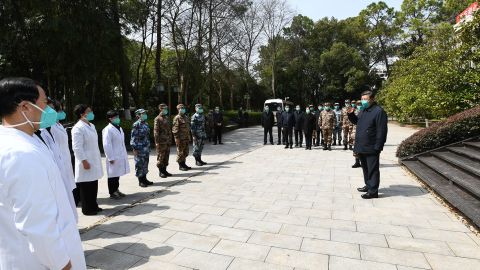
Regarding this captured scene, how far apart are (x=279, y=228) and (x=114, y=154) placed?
3.54m

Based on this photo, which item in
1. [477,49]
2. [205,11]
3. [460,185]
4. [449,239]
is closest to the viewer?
[449,239]

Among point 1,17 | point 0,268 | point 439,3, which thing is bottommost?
point 0,268

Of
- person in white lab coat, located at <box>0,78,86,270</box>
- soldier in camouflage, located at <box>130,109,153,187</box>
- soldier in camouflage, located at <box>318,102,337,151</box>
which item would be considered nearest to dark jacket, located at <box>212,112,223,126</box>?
soldier in camouflage, located at <box>318,102,337,151</box>

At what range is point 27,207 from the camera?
4.90 feet

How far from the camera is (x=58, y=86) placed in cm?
1658

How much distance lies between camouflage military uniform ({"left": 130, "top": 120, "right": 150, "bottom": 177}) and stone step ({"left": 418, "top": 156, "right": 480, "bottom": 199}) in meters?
6.18

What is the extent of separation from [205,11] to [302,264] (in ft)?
67.7

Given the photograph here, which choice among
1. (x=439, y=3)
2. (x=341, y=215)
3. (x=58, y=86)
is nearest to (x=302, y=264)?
(x=341, y=215)

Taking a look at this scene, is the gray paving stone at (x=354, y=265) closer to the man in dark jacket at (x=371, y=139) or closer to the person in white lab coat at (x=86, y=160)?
the man in dark jacket at (x=371, y=139)

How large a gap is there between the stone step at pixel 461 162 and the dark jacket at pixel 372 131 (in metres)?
1.85

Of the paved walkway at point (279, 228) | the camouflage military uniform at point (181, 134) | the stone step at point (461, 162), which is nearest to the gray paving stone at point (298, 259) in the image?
the paved walkway at point (279, 228)

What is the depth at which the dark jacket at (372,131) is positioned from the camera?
18.0ft

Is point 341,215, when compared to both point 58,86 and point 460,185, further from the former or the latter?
point 58,86

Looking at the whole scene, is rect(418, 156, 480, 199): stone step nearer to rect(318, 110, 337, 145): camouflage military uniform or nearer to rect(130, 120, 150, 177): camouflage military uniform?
rect(318, 110, 337, 145): camouflage military uniform
